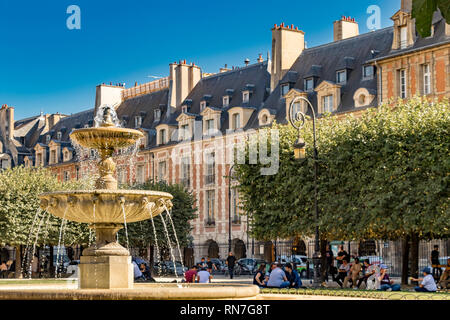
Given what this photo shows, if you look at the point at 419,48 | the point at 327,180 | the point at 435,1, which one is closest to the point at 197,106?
the point at 419,48

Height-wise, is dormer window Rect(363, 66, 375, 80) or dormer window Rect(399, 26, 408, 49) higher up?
dormer window Rect(399, 26, 408, 49)

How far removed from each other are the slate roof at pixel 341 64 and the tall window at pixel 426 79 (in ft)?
9.83

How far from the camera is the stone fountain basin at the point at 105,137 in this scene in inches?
637

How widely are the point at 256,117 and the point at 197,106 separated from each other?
26.2 ft

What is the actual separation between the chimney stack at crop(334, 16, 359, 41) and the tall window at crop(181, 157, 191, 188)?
13826mm

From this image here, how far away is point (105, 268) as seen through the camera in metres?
15.2

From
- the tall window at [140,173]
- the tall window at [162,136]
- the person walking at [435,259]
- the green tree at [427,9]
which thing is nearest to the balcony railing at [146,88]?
the tall window at [162,136]

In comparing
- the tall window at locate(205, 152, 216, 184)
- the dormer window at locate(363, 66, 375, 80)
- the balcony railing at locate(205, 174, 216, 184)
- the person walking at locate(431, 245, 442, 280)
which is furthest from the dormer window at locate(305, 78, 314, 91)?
the person walking at locate(431, 245, 442, 280)

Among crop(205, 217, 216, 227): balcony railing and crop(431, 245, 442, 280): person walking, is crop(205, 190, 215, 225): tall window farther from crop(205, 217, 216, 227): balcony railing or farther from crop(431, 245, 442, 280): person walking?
crop(431, 245, 442, 280): person walking

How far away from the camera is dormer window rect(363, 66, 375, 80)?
147 ft

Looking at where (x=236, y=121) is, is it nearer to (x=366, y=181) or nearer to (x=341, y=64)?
(x=341, y=64)

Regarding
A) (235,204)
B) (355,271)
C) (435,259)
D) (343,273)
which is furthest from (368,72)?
(355,271)
